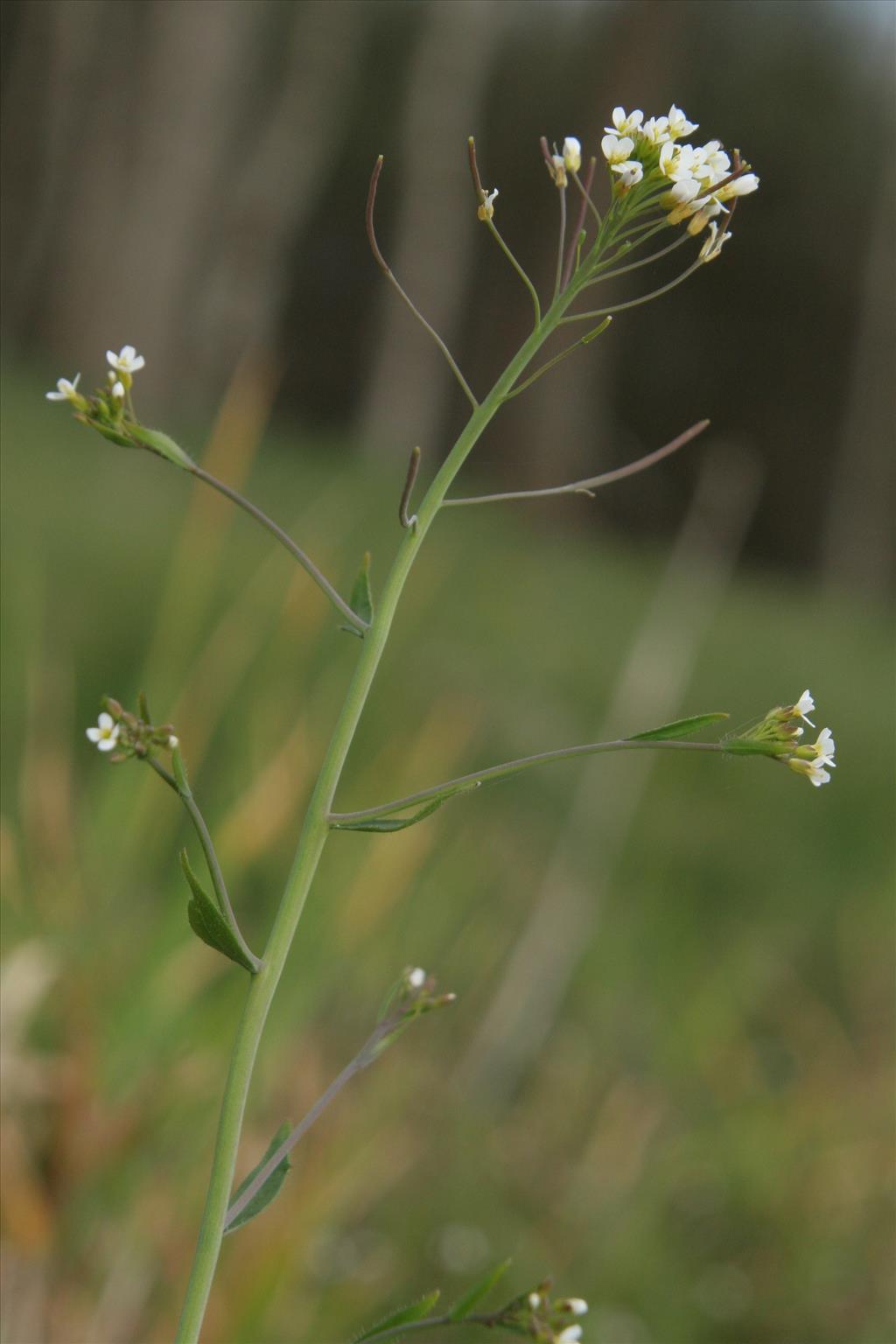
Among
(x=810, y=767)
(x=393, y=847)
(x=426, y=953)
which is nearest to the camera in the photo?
(x=810, y=767)

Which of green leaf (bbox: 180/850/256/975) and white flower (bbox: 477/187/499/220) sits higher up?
white flower (bbox: 477/187/499/220)

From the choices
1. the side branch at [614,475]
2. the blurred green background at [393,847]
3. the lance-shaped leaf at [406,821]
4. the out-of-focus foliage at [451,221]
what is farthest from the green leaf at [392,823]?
the out-of-focus foliage at [451,221]

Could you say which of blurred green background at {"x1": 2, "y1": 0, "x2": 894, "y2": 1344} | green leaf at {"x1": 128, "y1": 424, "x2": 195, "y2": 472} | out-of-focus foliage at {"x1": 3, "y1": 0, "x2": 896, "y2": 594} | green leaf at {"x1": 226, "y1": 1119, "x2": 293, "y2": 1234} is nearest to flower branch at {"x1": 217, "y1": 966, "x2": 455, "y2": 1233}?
green leaf at {"x1": 226, "y1": 1119, "x2": 293, "y2": 1234}

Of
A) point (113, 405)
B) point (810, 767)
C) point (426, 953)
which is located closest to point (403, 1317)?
point (810, 767)

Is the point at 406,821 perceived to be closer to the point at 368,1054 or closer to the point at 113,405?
the point at 368,1054

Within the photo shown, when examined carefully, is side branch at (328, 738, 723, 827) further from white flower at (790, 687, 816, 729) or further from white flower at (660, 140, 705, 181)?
white flower at (660, 140, 705, 181)

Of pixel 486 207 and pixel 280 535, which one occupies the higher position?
pixel 486 207

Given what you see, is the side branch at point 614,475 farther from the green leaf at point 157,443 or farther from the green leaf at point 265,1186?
the green leaf at point 265,1186
